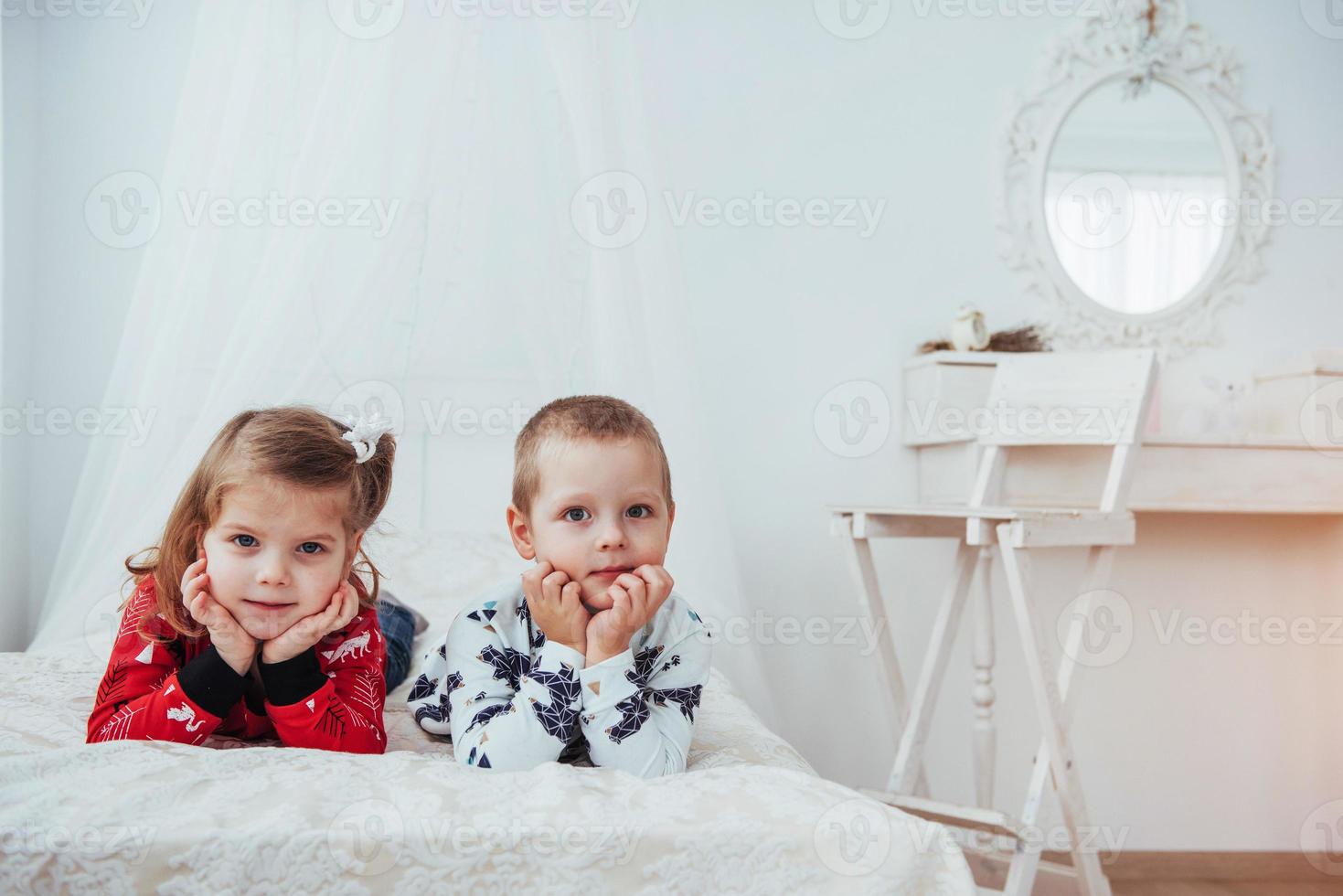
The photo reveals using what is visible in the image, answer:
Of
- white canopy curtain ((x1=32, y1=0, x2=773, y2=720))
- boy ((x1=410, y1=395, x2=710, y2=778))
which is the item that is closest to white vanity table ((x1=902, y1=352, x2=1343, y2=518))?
white canopy curtain ((x1=32, y1=0, x2=773, y2=720))

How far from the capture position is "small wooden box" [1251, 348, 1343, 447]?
246 centimetres

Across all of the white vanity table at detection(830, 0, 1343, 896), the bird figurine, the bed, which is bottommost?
the bed

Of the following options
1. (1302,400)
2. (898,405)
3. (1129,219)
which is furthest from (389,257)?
(1302,400)

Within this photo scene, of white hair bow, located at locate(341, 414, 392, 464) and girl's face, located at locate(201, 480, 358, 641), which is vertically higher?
white hair bow, located at locate(341, 414, 392, 464)

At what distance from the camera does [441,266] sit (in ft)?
6.64

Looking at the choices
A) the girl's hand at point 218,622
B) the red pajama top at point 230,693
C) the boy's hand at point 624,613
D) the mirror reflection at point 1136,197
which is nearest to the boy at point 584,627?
the boy's hand at point 624,613

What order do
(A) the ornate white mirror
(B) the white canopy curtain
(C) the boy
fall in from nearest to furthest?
1. (C) the boy
2. (B) the white canopy curtain
3. (A) the ornate white mirror

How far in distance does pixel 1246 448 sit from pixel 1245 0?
1429 millimetres

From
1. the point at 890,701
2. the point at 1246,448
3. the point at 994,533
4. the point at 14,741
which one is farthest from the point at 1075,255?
the point at 14,741

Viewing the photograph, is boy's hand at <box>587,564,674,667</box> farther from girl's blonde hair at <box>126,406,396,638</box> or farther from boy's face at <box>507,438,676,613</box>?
girl's blonde hair at <box>126,406,396,638</box>

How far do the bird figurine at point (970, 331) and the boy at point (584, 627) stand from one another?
1594mm

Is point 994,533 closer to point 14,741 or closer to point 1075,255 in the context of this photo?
point 1075,255

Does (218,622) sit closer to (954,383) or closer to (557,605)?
(557,605)

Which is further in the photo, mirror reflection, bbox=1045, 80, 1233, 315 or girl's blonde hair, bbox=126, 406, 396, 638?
mirror reflection, bbox=1045, 80, 1233, 315
